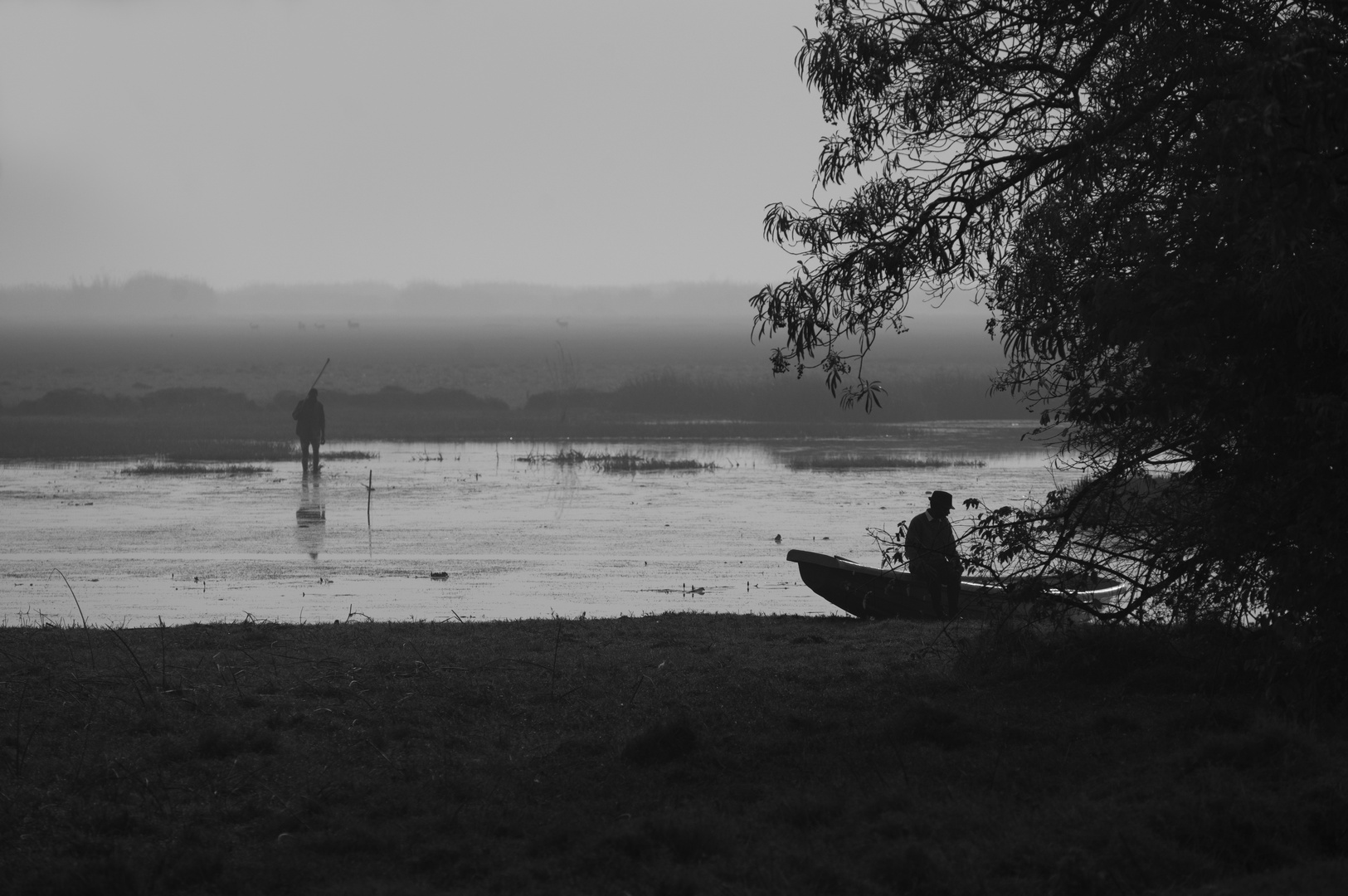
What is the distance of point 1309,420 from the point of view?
7.70 metres

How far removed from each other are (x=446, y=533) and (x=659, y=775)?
16.2 meters

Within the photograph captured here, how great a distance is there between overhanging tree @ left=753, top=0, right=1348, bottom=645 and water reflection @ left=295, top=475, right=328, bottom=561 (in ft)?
42.8

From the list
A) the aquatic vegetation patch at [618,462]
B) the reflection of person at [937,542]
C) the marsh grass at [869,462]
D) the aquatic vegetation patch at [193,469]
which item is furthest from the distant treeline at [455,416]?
the reflection of person at [937,542]

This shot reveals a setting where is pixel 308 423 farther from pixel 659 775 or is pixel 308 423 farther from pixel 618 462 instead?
pixel 659 775

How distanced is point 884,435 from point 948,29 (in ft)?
114

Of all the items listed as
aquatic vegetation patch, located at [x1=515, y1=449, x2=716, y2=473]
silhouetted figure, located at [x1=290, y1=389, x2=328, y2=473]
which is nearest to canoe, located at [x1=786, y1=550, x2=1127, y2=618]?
aquatic vegetation patch, located at [x1=515, y1=449, x2=716, y2=473]

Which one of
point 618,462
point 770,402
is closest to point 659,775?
point 618,462

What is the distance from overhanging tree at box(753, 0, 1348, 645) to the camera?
7562 mm

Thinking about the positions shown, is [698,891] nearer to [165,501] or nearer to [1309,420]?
[1309,420]

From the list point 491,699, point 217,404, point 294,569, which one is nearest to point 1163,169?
point 491,699

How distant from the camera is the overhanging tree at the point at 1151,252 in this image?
756 centimetres

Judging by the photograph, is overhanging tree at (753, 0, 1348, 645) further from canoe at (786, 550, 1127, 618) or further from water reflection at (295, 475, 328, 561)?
water reflection at (295, 475, 328, 561)

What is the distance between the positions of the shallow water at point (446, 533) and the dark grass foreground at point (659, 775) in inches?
237

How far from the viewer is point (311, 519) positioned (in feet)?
83.0
